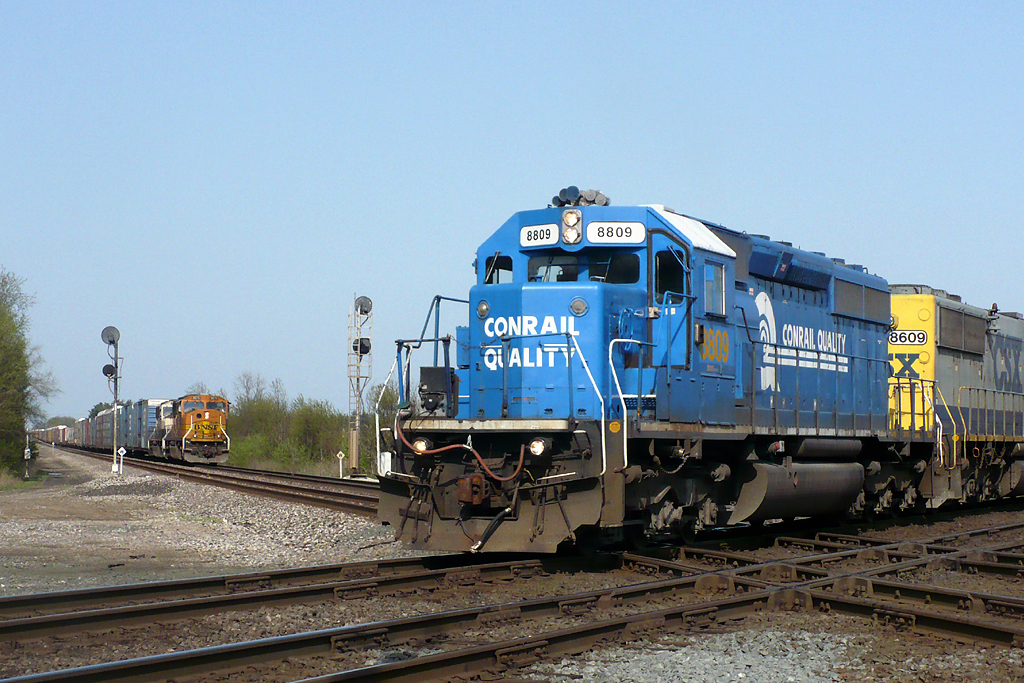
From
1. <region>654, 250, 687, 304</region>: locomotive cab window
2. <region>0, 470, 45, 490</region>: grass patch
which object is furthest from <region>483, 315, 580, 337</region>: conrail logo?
<region>0, 470, 45, 490</region>: grass patch

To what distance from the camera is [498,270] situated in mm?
9789

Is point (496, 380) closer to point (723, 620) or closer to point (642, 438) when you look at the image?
point (642, 438)

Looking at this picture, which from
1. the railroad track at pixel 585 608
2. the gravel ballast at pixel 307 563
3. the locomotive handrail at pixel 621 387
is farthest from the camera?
the locomotive handrail at pixel 621 387

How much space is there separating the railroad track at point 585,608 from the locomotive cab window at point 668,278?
99.9 inches

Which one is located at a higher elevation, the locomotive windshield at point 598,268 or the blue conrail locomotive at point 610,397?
the locomotive windshield at point 598,268

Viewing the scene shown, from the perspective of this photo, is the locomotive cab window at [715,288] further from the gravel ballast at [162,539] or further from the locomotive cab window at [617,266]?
the gravel ballast at [162,539]

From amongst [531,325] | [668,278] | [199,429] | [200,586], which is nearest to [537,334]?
[531,325]

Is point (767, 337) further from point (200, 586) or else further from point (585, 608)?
point (200, 586)

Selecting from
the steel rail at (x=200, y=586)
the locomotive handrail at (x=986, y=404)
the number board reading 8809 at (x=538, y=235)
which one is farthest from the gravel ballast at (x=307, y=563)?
the locomotive handrail at (x=986, y=404)

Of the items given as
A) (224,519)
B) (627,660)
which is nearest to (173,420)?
(224,519)

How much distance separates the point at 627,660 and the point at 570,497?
2.76 meters

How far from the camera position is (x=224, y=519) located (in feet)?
49.1

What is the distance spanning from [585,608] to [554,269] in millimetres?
3644

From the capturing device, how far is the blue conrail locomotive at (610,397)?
27.9 feet
